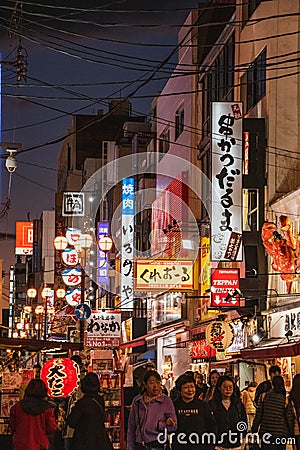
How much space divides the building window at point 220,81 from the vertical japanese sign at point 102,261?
17.1 metres

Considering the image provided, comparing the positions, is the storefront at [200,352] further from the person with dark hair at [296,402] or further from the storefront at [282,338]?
the person with dark hair at [296,402]

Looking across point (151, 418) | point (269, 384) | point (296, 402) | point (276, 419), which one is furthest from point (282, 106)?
point (151, 418)

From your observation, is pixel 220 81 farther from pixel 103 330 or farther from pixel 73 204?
pixel 73 204

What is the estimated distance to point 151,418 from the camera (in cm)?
1255

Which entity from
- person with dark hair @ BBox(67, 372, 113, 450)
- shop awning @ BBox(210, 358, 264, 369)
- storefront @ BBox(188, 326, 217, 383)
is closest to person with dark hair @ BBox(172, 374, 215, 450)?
person with dark hair @ BBox(67, 372, 113, 450)

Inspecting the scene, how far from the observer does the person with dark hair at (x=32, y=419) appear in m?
13.8

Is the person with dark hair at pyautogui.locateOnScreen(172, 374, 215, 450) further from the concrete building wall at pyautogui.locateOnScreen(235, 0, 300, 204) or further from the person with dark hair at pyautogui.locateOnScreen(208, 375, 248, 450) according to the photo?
the concrete building wall at pyautogui.locateOnScreen(235, 0, 300, 204)

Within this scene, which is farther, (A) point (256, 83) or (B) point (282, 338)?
(A) point (256, 83)

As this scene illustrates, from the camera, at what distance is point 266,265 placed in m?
32.2

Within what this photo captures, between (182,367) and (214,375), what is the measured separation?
14893 millimetres

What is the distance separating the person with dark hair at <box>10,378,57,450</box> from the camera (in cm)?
1384

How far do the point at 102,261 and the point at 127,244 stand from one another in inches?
297

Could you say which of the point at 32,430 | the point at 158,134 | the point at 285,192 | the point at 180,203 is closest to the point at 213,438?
the point at 32,430

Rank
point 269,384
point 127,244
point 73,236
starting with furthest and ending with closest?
point 127,244, point 73,236, point 269,384
